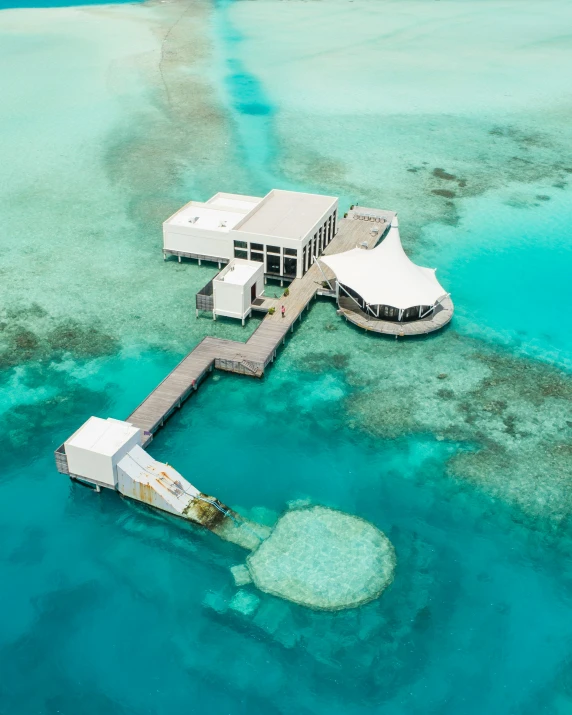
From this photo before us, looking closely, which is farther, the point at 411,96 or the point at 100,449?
the point at 411,96

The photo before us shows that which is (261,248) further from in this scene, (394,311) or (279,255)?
(394,311)

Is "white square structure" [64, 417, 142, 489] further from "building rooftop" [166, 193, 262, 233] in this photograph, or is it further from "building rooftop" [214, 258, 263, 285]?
"building rooftop" [166, 193, 262, 233]

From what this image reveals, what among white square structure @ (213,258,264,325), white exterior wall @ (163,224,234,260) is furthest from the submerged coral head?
white exterior wall @ (163,224,234,260)

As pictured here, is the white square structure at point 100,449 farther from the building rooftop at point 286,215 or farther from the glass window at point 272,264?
the building rooftop at point 286,215

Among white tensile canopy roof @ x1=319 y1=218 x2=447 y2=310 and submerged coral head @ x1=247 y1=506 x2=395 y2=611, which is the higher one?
white tensile canopy roof @ x1=319 y1=218 x2=447 y2=310

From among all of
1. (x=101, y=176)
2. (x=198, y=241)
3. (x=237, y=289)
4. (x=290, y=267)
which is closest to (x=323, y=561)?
(x=237, y=289)

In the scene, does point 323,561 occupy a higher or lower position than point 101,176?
lower

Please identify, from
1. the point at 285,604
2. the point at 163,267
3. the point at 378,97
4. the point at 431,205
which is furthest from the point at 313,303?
the point at 378,97

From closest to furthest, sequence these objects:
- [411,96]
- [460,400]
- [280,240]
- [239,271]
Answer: [460,400], [239,271], [280,240], [411,96]
